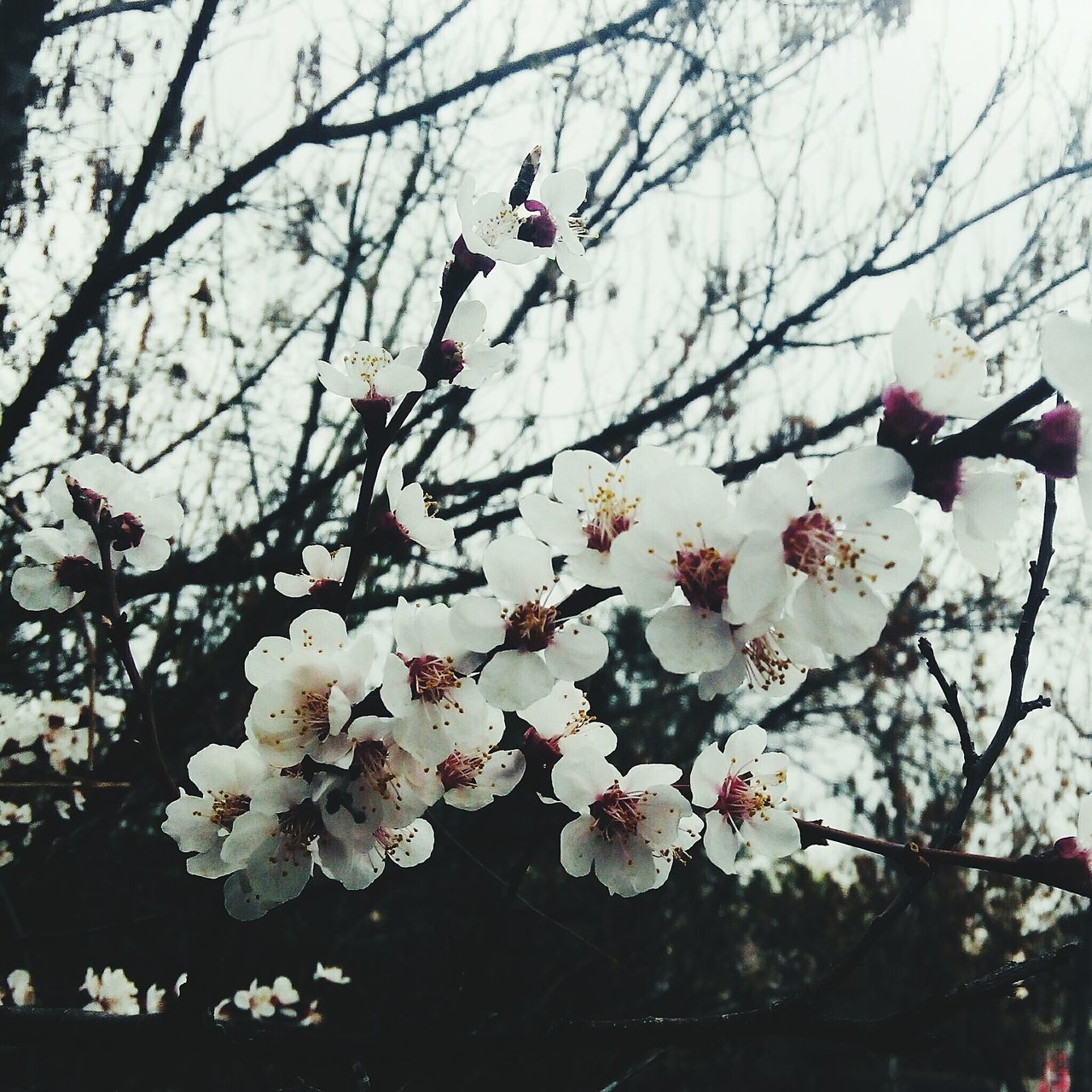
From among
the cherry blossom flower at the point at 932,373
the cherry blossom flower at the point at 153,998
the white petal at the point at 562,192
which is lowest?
the cherry blossom flower at the point at 153,998

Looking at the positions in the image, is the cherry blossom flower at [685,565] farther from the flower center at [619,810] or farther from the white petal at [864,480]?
the flower center at [619,810]

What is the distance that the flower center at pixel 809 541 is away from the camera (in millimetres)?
829

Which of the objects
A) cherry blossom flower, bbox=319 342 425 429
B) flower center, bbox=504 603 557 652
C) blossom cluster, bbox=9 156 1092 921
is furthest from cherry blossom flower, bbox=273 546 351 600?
flower center, bbox=504 603 557 652

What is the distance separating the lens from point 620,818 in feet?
3.92

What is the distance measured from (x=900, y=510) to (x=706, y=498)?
20cm

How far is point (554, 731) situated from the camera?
1173mm

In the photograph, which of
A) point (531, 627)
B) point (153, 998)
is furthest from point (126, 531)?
point (153, 998)

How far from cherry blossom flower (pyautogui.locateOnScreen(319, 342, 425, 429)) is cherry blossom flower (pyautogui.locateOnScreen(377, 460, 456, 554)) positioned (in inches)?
4.0

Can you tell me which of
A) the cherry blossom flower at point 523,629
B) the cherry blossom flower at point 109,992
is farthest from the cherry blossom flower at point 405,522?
the cherry blossom flower at point 109,992

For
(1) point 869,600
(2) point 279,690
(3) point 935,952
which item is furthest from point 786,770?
(3) point 935,952

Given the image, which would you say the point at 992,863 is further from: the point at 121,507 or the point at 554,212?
the point at 121,507

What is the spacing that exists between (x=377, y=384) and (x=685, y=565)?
2.00 ft

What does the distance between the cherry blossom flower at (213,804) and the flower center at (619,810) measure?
48 centimetres

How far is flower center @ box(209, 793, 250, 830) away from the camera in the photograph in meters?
1.15
